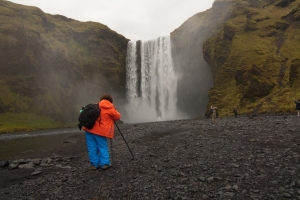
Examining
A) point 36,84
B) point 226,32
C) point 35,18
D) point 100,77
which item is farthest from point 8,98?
point 226,32

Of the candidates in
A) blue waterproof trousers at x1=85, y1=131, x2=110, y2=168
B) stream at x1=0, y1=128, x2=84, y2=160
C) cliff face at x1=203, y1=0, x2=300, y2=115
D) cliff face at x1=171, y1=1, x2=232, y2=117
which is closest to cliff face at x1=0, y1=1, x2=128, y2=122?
cliff face at x1=171, y1=1, x2=232, y2=117

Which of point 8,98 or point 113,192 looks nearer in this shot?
point 113,192

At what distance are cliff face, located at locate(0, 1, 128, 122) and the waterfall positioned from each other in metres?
7.49

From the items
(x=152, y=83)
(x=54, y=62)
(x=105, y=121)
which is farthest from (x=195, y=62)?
(x=105, y=121)

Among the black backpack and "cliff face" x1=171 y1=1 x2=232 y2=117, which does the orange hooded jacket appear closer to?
the black backpack

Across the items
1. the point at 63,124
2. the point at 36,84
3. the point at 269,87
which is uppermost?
the point at 36,84

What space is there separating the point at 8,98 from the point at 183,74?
168ft

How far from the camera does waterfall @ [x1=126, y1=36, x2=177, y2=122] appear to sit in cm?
7431

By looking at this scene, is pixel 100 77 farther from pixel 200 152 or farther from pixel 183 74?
pixel 200 152

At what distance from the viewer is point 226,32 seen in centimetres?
5588

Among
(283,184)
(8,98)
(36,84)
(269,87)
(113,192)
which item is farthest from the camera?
(36,84)

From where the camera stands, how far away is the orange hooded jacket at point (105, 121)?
9.28 m

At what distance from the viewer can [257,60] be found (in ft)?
149

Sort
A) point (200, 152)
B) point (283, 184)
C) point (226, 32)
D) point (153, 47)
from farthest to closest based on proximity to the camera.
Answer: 1. point (153, 47)
2. point (226, 32)
3. point (200, 152)
4. point (283, 184)
